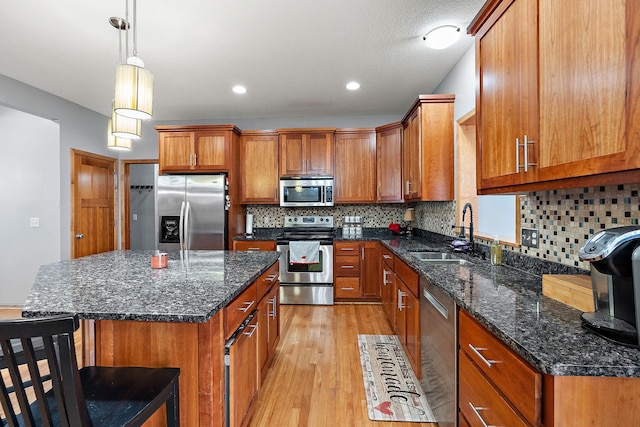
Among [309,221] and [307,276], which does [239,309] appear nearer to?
[307,276]

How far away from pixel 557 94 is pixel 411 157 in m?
2.32

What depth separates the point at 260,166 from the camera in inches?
171

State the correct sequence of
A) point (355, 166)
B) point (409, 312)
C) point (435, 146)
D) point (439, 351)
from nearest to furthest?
point (439, 351) → point (409, 312) → point (435, 146) → point (355, 166)

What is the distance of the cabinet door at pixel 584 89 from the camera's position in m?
0.85

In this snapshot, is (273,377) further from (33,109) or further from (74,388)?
(33,109)

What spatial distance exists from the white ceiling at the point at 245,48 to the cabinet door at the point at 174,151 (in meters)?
0.45

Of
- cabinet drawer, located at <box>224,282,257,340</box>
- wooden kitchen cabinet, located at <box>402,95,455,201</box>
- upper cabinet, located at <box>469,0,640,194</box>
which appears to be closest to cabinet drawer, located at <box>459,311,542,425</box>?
upper cabinet, located at <box>469,0,640,194</box>

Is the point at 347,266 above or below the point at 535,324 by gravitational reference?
below

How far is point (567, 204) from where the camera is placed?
1500 mm

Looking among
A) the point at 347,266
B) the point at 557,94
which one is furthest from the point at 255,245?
the point at 557,94

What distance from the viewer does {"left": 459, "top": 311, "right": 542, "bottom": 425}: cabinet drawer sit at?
2.65 ft

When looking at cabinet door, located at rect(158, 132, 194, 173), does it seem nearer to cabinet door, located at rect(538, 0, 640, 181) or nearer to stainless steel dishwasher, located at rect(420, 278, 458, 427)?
stainless steel dishwasher, located at rect(420, 278, 458, 427)

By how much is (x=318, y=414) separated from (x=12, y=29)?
3.60 metres

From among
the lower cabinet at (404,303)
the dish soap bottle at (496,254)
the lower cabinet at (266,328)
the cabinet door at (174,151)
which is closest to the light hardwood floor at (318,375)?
the lower cabinet at (266,328)
